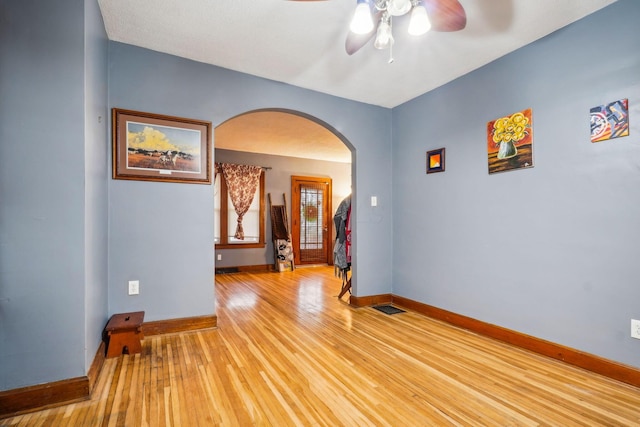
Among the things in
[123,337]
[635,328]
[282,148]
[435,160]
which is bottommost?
[123,337]

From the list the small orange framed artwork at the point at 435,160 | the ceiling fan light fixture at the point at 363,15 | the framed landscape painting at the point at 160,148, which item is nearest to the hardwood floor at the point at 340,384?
the framed landscape painting at the point at 160,148

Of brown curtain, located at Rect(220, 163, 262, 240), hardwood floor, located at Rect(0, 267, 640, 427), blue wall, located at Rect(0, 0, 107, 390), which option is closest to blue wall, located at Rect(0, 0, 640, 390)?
blue wall, located at Rect(0, 0, 107, 390)

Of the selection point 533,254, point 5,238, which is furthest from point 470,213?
point 5,238

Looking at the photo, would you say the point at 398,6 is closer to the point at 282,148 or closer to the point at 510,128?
the point at 510,128

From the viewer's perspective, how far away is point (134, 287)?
2.60 meters

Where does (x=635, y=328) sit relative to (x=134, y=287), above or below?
below

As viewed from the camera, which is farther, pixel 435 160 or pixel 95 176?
pixel 435 160

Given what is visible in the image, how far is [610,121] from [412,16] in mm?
Result: 1675

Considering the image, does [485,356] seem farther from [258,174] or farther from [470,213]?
[258,174]

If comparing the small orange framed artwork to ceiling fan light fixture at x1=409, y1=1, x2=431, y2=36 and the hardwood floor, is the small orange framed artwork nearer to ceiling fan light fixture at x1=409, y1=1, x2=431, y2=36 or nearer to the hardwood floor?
the hardwood floor

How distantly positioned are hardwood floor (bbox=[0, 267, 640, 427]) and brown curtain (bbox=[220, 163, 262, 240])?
3861mm

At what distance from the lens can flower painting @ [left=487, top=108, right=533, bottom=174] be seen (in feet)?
8.29

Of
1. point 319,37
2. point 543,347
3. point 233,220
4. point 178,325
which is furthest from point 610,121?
point 233,220

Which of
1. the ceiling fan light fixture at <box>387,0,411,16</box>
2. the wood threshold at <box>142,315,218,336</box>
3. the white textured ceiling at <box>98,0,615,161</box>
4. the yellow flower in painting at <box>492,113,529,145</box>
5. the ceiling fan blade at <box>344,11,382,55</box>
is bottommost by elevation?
the wood threshold at <box>142,315,218,336</box>
